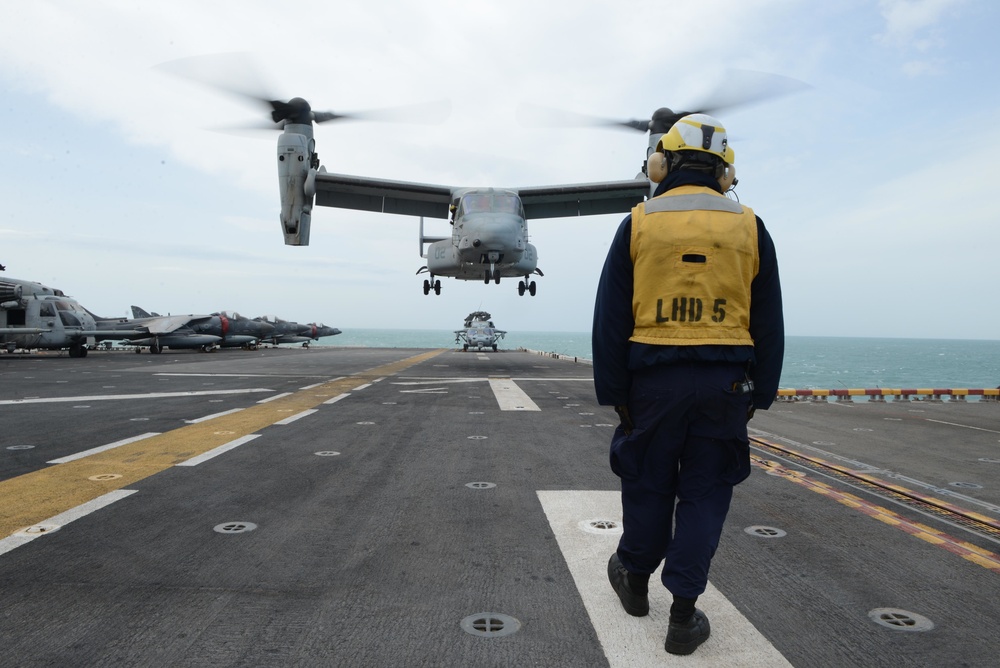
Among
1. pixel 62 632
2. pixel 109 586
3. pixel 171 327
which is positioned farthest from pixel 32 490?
pixel 171 327

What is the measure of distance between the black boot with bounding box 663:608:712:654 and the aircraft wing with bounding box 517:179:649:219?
23872mm

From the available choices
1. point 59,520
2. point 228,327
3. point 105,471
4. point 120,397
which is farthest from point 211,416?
point 228,327

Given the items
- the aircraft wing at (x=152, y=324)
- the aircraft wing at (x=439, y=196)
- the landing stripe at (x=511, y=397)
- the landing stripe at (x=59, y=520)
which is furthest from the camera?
the aircraft wing at (x=152, y=324)

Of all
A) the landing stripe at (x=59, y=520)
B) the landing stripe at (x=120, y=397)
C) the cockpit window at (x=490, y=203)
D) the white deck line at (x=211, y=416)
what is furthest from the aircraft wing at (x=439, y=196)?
the landing stripe at (x=59, y=520)

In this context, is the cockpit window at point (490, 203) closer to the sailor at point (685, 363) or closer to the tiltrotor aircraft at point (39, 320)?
the tiltrotor aircraft at point (39, 320)

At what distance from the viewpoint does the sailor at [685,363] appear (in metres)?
2.77

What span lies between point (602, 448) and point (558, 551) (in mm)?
3598

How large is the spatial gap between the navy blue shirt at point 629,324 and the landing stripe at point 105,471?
3.88 m

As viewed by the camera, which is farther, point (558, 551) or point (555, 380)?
point (555, 380)

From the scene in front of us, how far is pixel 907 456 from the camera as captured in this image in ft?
24.3

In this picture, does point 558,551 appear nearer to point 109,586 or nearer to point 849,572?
point 849,572

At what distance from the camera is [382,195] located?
26.8 meters

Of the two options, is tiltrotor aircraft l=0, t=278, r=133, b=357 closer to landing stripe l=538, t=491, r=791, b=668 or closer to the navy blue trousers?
landing stripe l=538, t=491, r=791, b=668

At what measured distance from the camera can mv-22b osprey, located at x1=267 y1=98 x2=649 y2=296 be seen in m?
20.5
